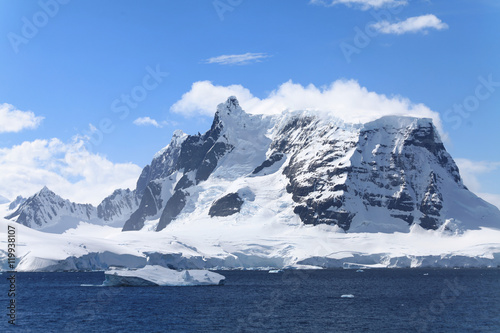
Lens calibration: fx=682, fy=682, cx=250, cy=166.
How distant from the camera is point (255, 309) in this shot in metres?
122

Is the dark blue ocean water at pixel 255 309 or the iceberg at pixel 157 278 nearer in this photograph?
the dark blue ocean water at pixel 255 309

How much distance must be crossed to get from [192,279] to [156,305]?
42.8 meters

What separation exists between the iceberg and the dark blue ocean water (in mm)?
2264

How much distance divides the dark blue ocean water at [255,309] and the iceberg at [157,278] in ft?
7.43

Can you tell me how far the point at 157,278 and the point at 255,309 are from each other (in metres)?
49.4

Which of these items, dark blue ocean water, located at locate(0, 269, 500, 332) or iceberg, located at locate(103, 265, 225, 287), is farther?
iceberg, located at locate(103, 265, 225, 287)

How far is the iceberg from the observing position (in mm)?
164000

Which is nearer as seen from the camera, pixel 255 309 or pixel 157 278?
pixel 255 309

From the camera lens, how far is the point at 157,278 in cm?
16575

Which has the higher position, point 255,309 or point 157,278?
point 157,278

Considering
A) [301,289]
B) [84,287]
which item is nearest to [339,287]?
[301,289]

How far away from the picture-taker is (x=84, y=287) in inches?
6880

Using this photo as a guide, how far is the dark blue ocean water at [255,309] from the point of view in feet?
331

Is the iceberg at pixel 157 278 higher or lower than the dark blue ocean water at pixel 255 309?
higher
